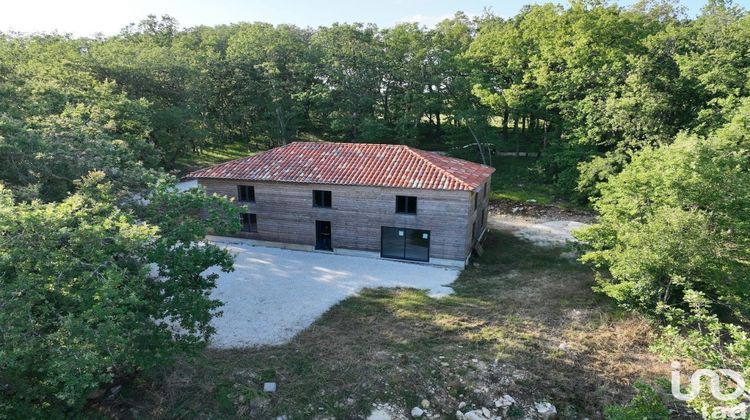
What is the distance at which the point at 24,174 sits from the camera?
55.4ft

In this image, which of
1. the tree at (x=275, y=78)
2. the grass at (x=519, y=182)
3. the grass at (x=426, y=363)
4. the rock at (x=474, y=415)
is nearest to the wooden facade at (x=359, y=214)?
the grass at (x=426, y=363)

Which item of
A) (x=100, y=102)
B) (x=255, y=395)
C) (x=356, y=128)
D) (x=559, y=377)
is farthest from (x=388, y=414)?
(x=356, y=128)

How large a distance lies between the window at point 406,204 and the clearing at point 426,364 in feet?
18.3

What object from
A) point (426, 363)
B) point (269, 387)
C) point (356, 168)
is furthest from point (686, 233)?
point (356, 168)

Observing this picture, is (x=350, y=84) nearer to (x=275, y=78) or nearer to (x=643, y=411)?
(x=275, y=78)

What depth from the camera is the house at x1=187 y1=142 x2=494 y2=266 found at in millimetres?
24188

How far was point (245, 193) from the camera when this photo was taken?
2716cm

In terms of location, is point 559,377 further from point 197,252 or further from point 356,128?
point 356,128

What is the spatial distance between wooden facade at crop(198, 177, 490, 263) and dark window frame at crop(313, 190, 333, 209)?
0.62 feet

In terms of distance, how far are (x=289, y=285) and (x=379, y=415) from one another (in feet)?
34.6

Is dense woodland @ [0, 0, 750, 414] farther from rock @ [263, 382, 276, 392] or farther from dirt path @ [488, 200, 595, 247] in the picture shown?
rock @ [263, 382, 276, 392]

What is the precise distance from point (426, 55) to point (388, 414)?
40.0 metres

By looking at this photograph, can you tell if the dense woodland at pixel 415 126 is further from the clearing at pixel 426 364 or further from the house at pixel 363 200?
the house at pixel 363 200

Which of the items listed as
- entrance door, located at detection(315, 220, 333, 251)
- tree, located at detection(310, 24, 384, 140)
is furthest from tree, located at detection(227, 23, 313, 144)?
entrance door, located at detection(315, 220, 333, 251)
